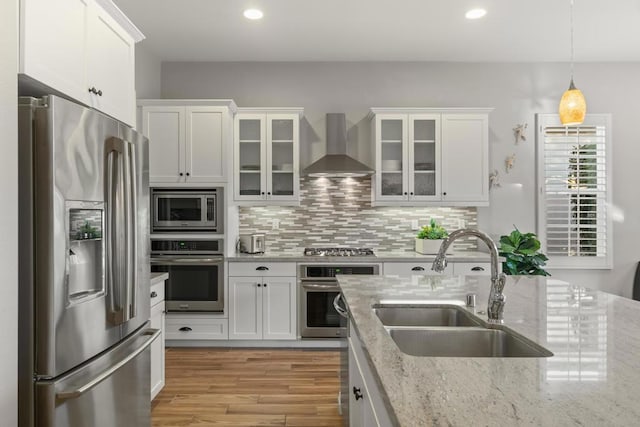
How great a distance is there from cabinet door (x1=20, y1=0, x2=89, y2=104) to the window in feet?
14.5

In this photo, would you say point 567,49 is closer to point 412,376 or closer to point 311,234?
point 311,234

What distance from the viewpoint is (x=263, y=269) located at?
412 cm

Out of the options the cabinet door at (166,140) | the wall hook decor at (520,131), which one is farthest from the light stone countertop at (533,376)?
the wall hook decor at (520,131)

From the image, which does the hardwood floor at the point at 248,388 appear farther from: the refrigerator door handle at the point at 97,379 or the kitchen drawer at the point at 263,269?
the refrigerator door handle at the point at 97,379

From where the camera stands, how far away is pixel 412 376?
1.03 m

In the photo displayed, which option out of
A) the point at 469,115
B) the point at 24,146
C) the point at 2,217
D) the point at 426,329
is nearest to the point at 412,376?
the point at 426,329

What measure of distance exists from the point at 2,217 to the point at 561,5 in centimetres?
389

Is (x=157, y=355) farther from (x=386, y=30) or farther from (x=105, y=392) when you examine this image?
(x=386, y=30)

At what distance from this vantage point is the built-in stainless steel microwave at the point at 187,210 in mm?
4098

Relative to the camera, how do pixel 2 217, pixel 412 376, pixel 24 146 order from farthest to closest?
1. pixel 24 146
2. pixel 2 217
3. pixel 412 376

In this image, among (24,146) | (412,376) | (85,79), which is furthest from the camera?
(85,79)

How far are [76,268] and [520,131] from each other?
447 cm

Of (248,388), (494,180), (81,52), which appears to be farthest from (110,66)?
(494,180)

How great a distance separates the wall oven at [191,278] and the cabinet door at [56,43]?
2323 mm
